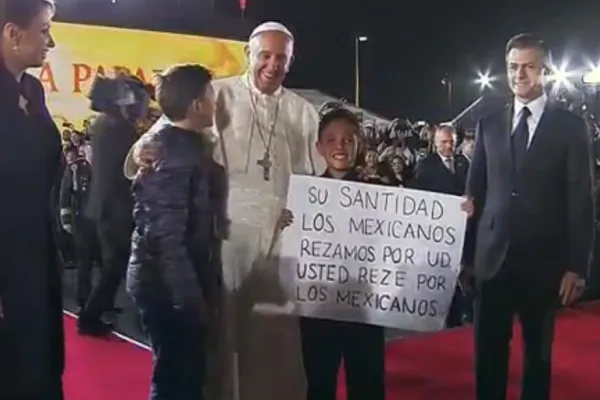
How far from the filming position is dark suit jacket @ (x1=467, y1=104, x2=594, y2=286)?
2326 mm

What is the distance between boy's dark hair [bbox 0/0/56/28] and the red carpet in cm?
79

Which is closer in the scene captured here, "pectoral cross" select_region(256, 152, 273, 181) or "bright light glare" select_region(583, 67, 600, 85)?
"pectoral cross" select_region(256, 152, 273, 181)

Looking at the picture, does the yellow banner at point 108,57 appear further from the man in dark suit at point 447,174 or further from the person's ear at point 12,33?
the man in dark suit at point 447,174

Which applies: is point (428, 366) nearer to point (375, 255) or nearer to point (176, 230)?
point (375, 255)

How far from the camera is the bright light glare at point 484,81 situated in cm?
242

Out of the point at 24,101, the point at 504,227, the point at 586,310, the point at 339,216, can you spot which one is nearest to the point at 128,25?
the point at 24,101

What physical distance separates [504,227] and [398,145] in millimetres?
388

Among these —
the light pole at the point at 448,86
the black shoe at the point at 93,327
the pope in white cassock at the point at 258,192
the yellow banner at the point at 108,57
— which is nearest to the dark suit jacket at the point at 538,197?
the light pole at the point at 448,86

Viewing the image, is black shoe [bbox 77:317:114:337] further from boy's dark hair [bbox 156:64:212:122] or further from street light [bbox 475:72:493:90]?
street light [bbox 475:72:493:90]

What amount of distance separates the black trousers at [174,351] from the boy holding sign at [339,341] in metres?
0.32

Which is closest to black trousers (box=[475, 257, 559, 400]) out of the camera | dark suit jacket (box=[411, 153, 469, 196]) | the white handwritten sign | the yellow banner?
the white handwritten sign

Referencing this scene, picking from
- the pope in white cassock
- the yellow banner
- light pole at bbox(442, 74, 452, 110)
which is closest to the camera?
the yellow banner

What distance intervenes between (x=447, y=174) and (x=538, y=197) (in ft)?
0.87

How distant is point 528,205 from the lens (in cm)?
234
